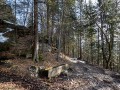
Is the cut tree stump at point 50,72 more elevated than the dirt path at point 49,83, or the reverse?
the cut tree stump at point 50,72

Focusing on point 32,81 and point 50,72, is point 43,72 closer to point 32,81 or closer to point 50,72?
point 50,72

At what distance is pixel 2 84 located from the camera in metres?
12.0

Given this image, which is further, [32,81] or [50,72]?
[50,72]

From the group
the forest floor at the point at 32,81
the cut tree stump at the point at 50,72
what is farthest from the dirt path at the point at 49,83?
the cut tree stump at the point at 50,72

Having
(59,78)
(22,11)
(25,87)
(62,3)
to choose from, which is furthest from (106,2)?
(25,87)

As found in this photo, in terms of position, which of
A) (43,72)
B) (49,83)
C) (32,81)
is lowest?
(49,83)

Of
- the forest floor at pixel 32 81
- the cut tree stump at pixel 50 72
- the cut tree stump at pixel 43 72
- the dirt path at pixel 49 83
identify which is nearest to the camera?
the dirt path at pixel 49 83

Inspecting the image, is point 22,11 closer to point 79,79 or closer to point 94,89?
point 79,79

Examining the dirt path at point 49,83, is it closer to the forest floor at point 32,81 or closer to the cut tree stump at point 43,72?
the forest floor at point 32,81

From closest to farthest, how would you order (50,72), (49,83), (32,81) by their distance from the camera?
1. (32,81)
2. (49,83)
3. (50,72)

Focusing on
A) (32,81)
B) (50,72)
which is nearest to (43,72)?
(50,72)

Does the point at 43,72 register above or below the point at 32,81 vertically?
above

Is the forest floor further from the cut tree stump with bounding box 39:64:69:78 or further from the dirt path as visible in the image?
the cut tree stump with bounding box 39:64:69:78

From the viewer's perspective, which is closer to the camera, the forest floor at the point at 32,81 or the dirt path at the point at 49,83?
the dirt path at the point at 49,83
